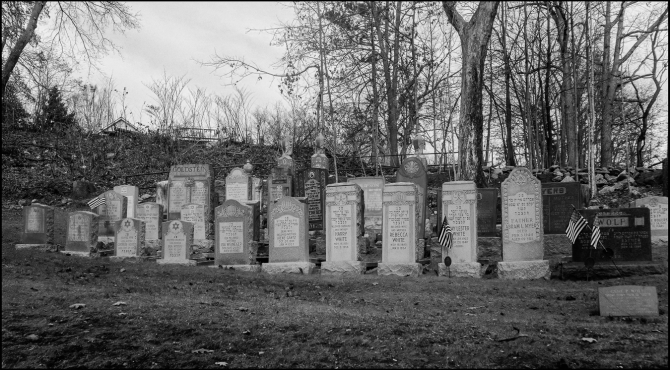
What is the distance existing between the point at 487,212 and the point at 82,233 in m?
9.76

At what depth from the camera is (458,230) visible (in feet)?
38.0

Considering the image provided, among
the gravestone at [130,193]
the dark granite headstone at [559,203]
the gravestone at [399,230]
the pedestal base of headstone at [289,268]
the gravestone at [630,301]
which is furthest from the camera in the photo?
the gravestone at [130,193]

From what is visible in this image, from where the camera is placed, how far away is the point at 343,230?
12258 millimetres

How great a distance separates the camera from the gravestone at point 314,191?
1639cm

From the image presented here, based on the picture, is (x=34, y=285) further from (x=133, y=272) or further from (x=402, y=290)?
(x=402, y=290)

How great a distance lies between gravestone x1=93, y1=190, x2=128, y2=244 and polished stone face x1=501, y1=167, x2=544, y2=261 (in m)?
10.2

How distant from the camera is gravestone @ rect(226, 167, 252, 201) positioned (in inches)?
744

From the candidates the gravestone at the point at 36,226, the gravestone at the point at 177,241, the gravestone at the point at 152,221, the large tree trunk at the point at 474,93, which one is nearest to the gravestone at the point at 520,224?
the large tree trunk at the point at 474,93

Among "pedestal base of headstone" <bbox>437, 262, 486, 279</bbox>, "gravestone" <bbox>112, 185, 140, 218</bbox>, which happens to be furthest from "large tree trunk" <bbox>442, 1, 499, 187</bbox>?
"gravestone" <bbox>112, 185, 140, 218</bbox>

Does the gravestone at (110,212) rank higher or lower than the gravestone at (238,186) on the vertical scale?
lower

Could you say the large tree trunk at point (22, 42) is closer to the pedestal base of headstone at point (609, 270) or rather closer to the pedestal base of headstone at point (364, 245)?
the pedestal base of headstone at point (364, 245)

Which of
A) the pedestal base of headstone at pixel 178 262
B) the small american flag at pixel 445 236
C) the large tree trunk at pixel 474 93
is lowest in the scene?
the pedestal base of headstone at pixel 178 262

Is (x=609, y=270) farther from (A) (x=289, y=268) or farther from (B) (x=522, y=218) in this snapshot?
(A) (x=289, y=268)

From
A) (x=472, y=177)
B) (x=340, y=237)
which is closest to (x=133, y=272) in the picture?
(x=340, y=237)
